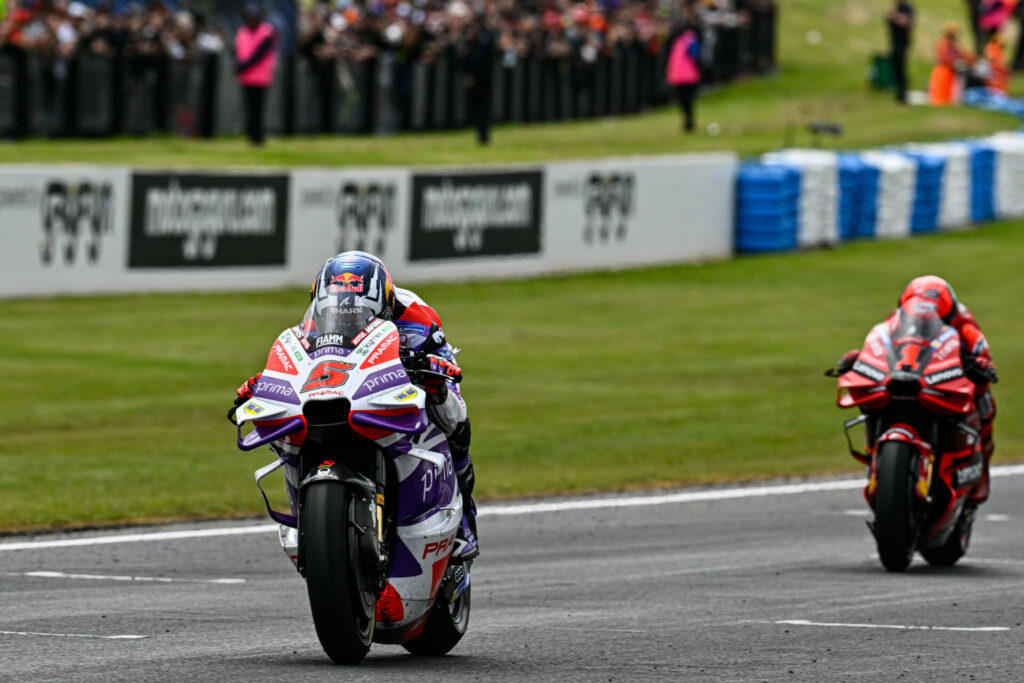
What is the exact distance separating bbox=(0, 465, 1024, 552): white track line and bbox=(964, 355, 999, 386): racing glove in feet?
10.7

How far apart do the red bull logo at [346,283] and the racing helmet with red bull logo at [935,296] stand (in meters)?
4.63

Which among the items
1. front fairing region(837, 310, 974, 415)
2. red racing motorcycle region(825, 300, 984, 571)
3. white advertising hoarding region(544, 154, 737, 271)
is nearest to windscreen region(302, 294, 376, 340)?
red racing motorcycle region(825, 300, 984, 571)

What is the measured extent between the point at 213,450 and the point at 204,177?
314 inches

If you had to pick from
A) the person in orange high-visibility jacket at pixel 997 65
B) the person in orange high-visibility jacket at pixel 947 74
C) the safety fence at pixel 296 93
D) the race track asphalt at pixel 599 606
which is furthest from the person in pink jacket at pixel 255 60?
the person in orange high-visibility jacket at pixel 997 65

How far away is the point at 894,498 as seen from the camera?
10594mm

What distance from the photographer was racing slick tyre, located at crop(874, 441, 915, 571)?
10609 millimetres

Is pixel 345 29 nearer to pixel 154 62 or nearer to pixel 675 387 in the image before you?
pixel 154 62

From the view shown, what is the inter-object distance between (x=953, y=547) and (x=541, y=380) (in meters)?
8.42

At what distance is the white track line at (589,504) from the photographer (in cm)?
1162

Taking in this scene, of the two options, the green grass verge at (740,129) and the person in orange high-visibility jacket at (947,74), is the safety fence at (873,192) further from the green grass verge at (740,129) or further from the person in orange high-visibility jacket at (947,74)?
the person in orange high-visibility jacket at (947,74)

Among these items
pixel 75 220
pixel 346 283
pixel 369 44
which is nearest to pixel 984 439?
pixel 346 283

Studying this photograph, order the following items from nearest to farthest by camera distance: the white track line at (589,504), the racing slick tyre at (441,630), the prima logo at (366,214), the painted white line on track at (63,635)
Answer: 1. the racing slick tyre at (441,630)
2. the painted white line on track at (63,635)
3. the white track line at (589,504)
4. the prima logo at (366,214)

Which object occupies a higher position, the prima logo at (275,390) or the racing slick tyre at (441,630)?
the prima logo at (275,390)

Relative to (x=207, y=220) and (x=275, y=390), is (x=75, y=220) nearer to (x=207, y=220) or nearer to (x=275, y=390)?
(x=207, y=220)
